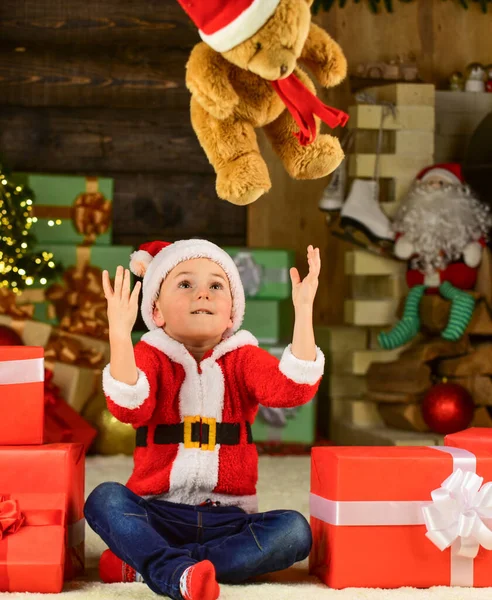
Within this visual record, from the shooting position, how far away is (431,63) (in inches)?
130

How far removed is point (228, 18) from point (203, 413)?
0.63 metres

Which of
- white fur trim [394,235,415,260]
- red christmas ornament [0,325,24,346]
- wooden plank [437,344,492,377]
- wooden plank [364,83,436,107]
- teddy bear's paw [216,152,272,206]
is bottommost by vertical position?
wooden plank [437,344,492,377]

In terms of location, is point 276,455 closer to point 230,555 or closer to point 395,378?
point 395,378

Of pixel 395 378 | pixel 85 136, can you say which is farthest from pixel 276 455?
pixel 85 136

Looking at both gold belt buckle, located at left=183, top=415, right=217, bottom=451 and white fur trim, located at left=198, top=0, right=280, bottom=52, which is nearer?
white fur trim, located at left=198, top=0, right=280, bottom=52

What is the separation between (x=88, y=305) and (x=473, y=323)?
3.69 ft

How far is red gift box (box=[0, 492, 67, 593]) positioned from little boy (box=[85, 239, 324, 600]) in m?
0.08

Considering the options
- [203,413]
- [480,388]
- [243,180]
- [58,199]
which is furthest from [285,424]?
[243,180]

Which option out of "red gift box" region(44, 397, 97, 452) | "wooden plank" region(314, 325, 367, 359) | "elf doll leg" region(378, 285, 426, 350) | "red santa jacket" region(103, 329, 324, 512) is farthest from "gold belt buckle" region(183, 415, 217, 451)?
"wooden plank" region(314, 325, 367, 359)

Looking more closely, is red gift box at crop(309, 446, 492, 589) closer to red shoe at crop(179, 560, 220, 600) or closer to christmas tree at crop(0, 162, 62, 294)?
red shoe at crop(179, 560, 220, 600)

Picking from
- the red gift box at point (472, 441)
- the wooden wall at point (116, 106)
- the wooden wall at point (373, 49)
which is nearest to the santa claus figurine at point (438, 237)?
the wooden wall at point (373, 49)

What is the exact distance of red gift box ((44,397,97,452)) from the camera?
2.74 metres

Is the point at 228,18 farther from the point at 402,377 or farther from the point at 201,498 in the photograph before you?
the point at 402,377

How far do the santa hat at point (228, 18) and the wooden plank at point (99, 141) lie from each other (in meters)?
1.73
